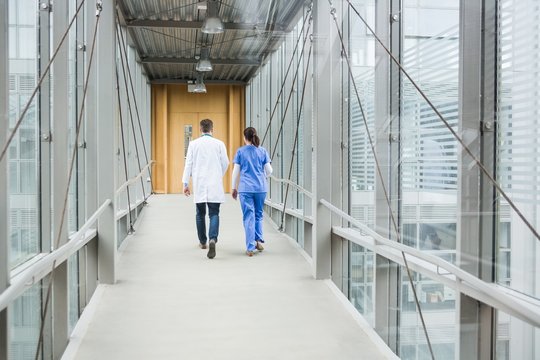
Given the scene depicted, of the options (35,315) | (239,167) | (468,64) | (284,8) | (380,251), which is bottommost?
(35,315)

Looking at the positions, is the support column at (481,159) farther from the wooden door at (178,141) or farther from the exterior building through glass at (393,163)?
the wooden door at (178,141)

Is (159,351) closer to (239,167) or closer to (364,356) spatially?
(364,356)

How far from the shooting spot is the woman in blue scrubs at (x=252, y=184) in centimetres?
598

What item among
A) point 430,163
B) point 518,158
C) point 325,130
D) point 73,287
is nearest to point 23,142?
point 73,287

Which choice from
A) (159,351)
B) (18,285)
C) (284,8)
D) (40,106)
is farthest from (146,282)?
(284,8)

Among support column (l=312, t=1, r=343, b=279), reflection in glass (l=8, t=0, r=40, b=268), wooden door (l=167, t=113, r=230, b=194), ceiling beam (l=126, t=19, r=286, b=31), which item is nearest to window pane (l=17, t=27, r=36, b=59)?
reflection in glass (l=8, t=0, r=40, b=268)

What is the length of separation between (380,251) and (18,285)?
2.09 metres

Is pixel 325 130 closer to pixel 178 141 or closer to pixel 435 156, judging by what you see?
pixel 435 156

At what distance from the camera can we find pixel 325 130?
5012mm

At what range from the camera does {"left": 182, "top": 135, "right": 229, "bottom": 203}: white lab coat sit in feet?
19.8

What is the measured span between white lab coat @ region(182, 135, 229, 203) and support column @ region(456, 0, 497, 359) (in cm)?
363

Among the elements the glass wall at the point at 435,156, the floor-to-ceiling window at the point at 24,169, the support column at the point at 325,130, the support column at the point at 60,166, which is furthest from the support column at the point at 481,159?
the support column at the point at 325,130

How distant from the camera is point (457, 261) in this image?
2.71 metres

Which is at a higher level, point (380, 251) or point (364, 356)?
point (380, 251)
